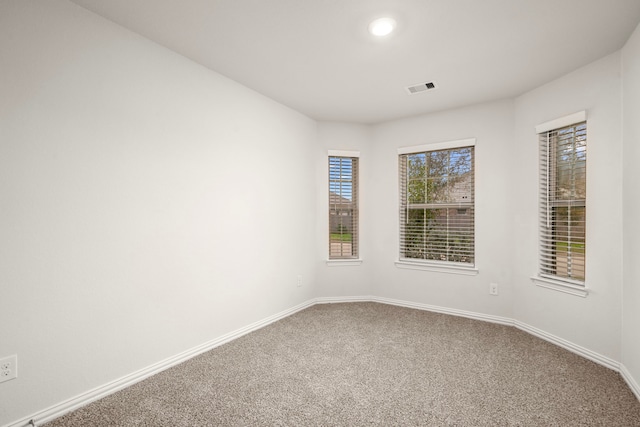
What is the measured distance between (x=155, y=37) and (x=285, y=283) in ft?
9.15

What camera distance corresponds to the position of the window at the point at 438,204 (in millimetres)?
4004

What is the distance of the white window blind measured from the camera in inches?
116

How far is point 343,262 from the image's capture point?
4.57 metres

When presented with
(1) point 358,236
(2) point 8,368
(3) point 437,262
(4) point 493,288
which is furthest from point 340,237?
(2) point 8,368

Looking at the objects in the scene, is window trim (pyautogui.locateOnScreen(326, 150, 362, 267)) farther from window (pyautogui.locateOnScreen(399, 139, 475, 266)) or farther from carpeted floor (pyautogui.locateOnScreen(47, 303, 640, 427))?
carpeted floor (pyautogui.locateOnScreen(47, 303, 640, 427))

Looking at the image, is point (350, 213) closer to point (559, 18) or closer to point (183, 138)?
point (183, 138)

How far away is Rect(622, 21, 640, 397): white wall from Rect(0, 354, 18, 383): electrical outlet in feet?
12.8

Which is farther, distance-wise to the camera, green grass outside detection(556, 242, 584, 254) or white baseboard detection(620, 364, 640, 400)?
green grass outside detection(556, 242, 584, 254)

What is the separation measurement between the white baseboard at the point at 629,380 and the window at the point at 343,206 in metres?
2.89

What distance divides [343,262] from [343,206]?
0.80 m

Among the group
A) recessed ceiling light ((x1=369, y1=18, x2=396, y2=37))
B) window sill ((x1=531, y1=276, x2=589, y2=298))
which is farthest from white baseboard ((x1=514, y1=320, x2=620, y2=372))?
recessed ceiling light ((x1=369, y1=18, x2=396, y2=37))

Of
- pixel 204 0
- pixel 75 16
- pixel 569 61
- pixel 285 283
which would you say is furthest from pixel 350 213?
pixel 75 16

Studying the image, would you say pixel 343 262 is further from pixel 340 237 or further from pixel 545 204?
pixel 545 204

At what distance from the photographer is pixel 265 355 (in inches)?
111
